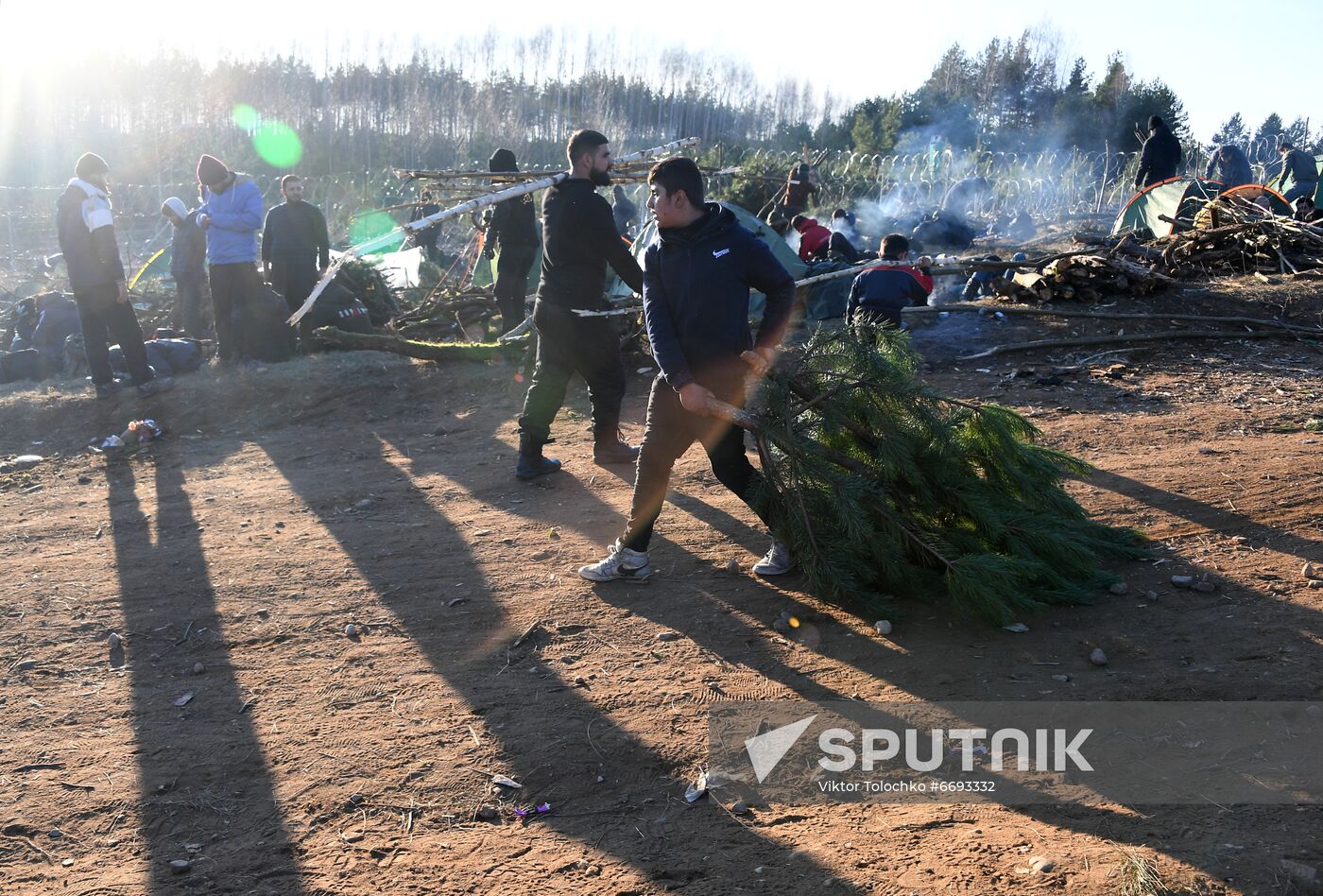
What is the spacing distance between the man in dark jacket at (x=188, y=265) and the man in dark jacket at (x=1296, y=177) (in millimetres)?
13483

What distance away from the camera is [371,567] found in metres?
5.12

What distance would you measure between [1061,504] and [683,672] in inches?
75.0

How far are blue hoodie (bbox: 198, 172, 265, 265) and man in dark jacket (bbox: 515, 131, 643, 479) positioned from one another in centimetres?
432

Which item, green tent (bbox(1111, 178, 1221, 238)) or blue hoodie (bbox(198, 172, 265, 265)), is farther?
green tent (bbox(1111, 178, 1221, 238))

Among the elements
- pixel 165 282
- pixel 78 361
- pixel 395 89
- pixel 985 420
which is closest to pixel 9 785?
pixel 985 420

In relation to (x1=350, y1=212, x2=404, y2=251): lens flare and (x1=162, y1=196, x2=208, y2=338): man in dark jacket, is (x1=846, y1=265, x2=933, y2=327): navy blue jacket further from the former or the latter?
(x1=350, y1=212, x2=404, y2=251): lens flare

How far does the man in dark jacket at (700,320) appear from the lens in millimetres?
4102

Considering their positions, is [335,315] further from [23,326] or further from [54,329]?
[23,326]

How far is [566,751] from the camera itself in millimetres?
3393

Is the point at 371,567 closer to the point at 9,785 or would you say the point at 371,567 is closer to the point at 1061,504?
the point at 9,785

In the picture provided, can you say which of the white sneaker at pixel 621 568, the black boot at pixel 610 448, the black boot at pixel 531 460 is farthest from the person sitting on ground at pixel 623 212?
the white sneaker at pixel 621 568

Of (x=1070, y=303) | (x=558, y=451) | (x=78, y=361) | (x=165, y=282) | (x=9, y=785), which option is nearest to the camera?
(x=9, y=785)

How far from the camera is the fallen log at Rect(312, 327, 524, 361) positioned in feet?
30.8

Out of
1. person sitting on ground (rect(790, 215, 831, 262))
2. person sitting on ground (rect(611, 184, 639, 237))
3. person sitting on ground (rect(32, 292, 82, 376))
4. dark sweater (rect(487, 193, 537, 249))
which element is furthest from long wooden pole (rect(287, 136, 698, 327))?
person sitting on ground (rect(32, 292, 82, 376))
